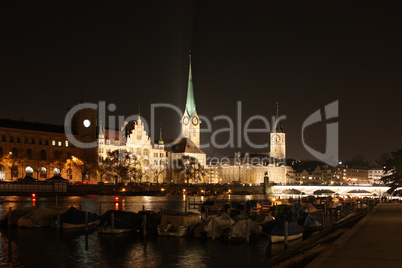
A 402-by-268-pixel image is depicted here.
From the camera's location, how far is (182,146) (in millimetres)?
180625

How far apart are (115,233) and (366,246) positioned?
20.2 m

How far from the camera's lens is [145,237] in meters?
35.4

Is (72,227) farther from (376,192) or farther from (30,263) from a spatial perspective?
(376,192)

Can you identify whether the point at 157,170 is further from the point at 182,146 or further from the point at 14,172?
the point at 14,172

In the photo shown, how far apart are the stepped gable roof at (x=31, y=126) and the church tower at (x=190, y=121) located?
68.7 metres

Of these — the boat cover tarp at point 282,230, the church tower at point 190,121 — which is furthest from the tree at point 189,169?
the boat cover tarp at point 282,230

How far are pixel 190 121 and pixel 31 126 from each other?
7774 centimetres

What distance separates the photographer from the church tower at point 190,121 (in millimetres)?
192375

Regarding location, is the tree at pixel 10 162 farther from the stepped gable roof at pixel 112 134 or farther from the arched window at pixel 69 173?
the stepped gable roof at pixel 112 134

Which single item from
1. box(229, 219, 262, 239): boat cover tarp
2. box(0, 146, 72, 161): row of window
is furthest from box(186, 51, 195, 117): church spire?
box(229, 219, 262, 239): boat cover tarp

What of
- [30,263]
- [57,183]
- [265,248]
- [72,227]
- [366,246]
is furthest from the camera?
[57,183]

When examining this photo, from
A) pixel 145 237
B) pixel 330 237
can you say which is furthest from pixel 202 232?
pixel 330 237

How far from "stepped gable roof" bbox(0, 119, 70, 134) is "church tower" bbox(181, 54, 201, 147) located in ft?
225

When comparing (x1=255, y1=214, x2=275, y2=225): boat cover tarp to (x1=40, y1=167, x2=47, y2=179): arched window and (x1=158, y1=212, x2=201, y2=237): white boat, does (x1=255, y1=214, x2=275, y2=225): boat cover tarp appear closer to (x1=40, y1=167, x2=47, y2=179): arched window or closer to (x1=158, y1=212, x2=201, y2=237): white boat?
(x1=158, y1=212, x2=201, y2=237): white boat
